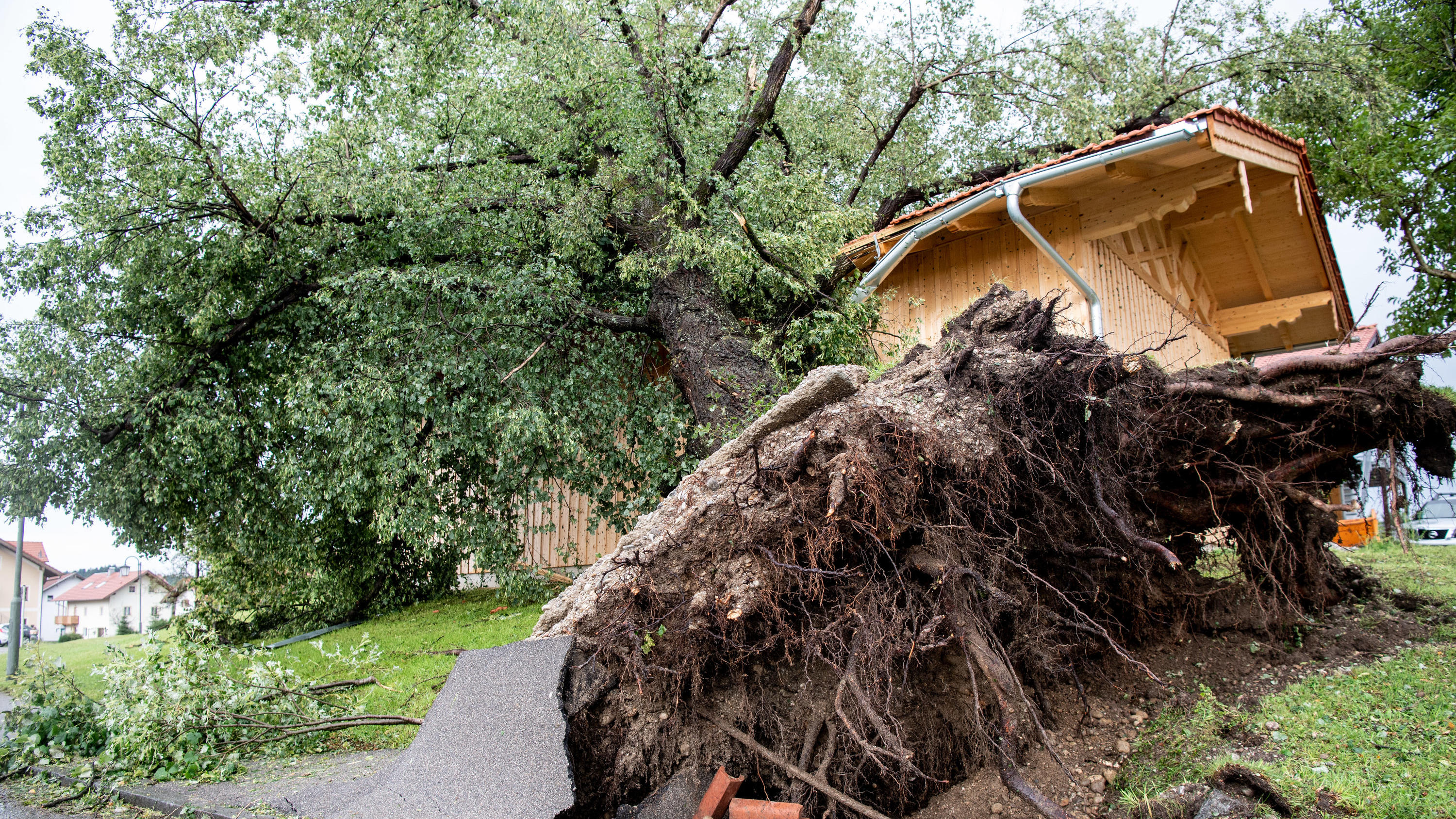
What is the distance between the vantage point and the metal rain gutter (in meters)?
6.92

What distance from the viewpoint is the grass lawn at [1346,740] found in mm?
3338

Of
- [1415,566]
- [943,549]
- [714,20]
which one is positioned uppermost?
[714,20]

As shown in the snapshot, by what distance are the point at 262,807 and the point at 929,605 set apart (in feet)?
13.8

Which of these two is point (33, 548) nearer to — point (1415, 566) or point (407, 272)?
point (407, 272)

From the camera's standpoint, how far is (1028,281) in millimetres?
8711

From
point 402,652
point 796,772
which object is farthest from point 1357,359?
point 402,652

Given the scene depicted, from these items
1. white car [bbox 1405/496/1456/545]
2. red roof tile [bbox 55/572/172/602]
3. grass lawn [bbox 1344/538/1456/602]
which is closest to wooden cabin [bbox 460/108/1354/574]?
grass lawn [bbox 1344/538/1456/602]

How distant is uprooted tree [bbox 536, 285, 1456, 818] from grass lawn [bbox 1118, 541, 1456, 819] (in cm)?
57

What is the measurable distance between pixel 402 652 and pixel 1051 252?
8086 millimetres

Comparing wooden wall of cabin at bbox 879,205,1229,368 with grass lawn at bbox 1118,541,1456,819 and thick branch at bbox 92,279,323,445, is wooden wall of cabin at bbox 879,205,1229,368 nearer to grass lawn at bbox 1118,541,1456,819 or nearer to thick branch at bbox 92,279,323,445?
grass lawn at bbox 1118,541,1456,819

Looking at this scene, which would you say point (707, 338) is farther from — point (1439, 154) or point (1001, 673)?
point (1439, 154)

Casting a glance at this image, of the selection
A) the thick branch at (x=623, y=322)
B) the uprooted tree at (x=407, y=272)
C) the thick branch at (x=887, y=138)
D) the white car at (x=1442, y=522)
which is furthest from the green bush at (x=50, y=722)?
the white car at (x=1442, y=522)

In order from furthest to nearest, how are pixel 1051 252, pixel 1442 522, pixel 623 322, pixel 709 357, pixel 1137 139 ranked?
pixel 1442 522 → pixel 623 322 → pixel 709 357 → pixel 1051 252 → pixel 1137 139

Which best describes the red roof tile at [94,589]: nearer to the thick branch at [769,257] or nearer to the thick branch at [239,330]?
the thick branch at [239,330]
